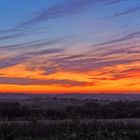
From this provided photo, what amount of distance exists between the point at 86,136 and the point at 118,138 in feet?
4.65

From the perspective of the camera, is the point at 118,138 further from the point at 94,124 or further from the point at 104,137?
the point at 94,124

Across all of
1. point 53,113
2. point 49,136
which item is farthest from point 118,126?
point 53,113

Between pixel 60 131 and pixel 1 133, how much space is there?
279 cm

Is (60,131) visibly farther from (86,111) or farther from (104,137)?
(86,111)

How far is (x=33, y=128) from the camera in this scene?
70.1 ft

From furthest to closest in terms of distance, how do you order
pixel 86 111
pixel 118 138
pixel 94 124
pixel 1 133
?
pixel 86 111
pixel 94 124
pixel 1 133
pixel 118 138

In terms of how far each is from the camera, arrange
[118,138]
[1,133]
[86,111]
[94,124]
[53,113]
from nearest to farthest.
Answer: [118,138] < [1,133] < [94,124] < [53,113] < [86,111]

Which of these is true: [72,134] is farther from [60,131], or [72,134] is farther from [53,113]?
[53,113]

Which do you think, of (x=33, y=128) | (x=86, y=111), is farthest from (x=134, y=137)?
(x=86, y=111)

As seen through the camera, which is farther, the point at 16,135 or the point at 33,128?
the point at 33,128

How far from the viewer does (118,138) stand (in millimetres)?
18984

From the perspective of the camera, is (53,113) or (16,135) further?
(53,113)

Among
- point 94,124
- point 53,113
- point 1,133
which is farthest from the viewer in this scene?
point 53,113

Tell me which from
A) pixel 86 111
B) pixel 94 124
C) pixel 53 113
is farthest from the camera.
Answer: pixel 86 111
